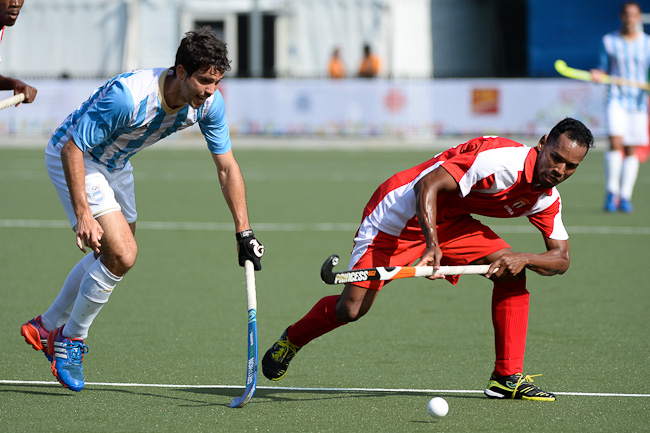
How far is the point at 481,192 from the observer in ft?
14.4

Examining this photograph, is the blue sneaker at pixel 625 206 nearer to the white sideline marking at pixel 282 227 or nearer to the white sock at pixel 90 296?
the white sideline marking at pixel 282 227

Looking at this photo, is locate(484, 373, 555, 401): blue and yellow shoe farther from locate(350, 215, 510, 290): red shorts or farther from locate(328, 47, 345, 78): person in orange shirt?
locate(328, 47, 345, 78): person in orange shirt

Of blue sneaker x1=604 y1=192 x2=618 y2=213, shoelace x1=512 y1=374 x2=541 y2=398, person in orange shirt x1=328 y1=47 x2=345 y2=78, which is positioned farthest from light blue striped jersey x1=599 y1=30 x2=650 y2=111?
person in orange shirt x1=328 y1=47 x2=345 y2=78

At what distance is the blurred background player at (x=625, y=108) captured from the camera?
10711 millimetres

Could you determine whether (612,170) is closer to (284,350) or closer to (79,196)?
(284,350)

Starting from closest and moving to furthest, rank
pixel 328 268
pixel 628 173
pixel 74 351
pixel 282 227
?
1. pixel 328 268
2. pixel 74 351
3. pixel 282 227
4. pixel 628 173

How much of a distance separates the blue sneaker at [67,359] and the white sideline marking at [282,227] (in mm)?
4998

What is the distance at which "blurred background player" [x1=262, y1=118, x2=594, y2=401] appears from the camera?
425 centimetres

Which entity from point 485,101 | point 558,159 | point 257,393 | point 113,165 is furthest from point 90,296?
point 485,101

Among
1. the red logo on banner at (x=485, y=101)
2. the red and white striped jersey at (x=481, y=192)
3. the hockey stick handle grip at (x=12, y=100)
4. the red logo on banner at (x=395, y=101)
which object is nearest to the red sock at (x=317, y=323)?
the red and white striped jersey at (x=481, y=192)

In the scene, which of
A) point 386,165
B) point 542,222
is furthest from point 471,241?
point 386,165

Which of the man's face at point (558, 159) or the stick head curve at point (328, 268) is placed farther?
the man's face at point (558, 159)

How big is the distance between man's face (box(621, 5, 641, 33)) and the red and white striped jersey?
6455mm

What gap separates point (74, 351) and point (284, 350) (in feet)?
3.20
